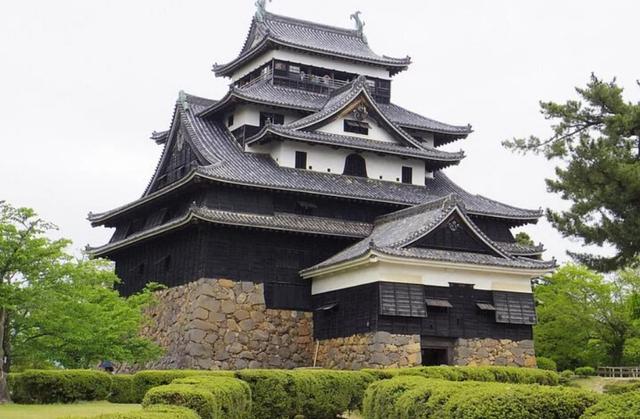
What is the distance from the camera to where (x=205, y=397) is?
48.1 ft

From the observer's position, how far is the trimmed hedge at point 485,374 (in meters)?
25.3

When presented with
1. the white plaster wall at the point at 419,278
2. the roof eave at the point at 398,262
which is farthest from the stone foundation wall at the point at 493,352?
the roof eave at the point at 398,262

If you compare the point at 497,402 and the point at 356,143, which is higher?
the point at 356,143

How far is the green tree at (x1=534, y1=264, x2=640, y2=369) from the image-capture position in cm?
4794

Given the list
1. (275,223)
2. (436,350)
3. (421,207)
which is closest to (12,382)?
(275,223)

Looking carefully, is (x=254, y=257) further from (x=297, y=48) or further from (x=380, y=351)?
(x=297, y=48)

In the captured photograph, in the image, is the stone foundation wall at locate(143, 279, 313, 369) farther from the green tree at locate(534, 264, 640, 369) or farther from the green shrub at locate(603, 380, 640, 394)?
the green tree at locate(534, 264, 640, 369)

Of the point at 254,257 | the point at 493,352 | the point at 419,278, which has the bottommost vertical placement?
the point at 493,352

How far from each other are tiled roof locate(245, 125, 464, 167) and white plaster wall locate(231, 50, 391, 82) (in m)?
8.09

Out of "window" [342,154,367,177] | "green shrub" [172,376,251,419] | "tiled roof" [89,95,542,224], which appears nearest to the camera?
"green shrub" [172,376,251,419]

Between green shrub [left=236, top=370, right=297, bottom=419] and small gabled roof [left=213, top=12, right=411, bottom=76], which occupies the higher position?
small gabled roof [left=213, top=12, right=411, bottom=76]

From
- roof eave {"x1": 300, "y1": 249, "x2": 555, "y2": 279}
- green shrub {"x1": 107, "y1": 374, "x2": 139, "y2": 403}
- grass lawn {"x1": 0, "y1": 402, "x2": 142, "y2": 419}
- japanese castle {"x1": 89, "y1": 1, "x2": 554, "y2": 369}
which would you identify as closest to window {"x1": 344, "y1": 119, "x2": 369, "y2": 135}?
japanese castle {"x1": 89, "y1": 1, "x2": 554, "y2": 369}

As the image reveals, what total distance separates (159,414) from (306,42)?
3735 cm

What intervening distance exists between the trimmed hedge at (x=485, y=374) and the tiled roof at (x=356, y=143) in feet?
46.4
